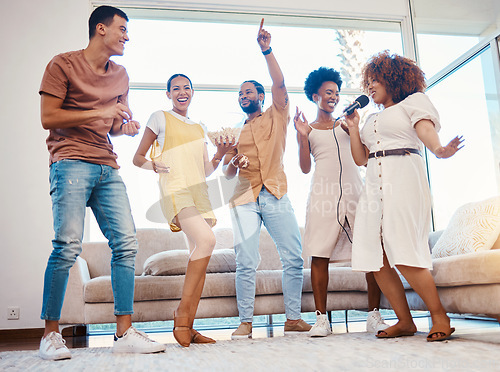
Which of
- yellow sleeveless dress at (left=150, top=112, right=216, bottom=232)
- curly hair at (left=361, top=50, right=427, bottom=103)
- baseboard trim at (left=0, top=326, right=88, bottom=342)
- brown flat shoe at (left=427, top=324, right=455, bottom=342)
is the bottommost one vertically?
baseboard trim at (left=0, top=326, right=88, bottom=342)

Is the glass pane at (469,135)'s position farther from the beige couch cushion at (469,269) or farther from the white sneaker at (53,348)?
the white sneaker at (53,348)

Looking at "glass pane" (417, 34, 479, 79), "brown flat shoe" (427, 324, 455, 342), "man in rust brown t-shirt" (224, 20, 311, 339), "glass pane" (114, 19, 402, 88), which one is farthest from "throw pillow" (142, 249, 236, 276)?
"glass pane" (417, 34, 479, 79)

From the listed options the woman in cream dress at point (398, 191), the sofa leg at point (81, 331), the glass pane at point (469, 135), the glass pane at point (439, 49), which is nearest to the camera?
the woman in cream dress at point (398, 191)

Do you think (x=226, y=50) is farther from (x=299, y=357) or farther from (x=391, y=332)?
(x=299, y=357)

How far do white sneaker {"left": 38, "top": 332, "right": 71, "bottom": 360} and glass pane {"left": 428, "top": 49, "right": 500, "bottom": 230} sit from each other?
3.38m

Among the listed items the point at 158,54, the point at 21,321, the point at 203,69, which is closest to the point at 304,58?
the point at 203,69

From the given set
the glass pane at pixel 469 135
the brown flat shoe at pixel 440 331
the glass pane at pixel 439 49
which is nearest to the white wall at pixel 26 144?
the brown flat shoe at pixel 440 331

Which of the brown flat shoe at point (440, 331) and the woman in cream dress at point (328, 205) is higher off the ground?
the woman in cream dress at point (328, 205)

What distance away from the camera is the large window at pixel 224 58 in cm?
444

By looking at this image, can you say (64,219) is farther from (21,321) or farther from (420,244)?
(21,321)

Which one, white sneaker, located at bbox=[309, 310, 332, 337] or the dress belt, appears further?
white sneaker, located at bbox=[309, 310, 332, 337]

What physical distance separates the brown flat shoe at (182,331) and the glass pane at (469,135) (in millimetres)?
2854

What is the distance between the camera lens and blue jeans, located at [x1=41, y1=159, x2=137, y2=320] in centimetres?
194

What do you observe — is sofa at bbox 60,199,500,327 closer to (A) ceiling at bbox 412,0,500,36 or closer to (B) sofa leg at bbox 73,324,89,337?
(B) sofa leg at bbox 73,324,89,337
